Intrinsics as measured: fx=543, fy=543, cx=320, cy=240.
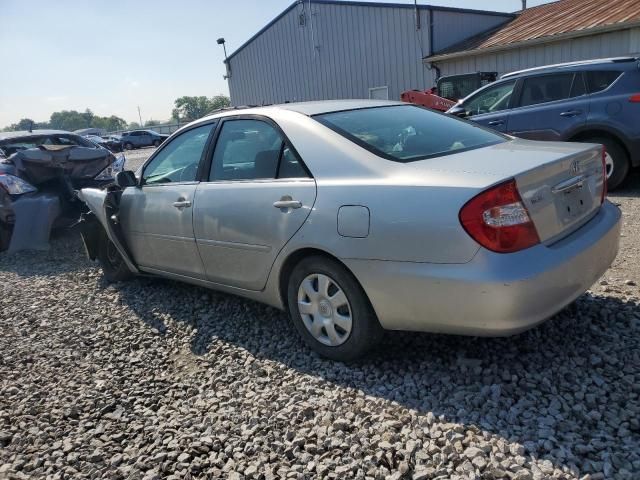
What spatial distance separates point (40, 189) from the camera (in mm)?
7203

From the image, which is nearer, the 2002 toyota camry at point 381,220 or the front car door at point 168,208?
the 2002 toyota camry at point 381,220

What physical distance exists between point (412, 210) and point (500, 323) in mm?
670

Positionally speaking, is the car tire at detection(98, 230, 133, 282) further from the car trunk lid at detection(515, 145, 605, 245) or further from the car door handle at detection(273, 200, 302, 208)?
the car trunk lid at detection(515, 145, 605, 245)

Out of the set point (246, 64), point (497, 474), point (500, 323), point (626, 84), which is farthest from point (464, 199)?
point (246, 64)

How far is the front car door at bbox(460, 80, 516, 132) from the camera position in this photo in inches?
305

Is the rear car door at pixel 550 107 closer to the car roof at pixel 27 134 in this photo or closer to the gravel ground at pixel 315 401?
the gravel ground at pixel 315 401

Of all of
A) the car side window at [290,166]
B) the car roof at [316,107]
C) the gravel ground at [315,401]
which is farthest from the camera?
the car roof at [316,107]

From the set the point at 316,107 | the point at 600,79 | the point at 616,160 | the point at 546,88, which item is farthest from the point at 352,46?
the point at 316,107

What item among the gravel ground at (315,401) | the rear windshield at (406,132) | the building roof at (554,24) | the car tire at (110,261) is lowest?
the gravel ground at (315,401)

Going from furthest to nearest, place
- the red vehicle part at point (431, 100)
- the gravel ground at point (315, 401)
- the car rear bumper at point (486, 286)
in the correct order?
the red vehicle part at point (431, 100), the car rear bumper at point (486, 286), the gravel ground at point (315, 401)

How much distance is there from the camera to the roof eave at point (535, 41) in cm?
1367

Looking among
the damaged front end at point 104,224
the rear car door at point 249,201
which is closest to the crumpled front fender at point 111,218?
the damaged front end at point 104,224

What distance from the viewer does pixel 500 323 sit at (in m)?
2.53

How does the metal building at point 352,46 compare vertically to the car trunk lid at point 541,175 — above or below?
above
